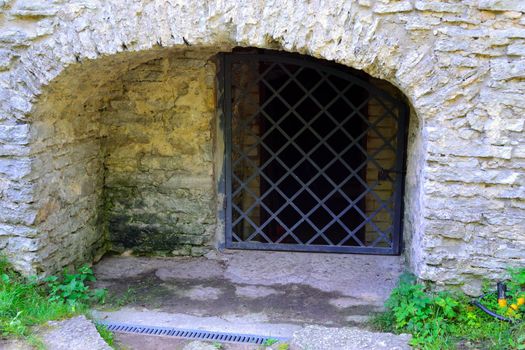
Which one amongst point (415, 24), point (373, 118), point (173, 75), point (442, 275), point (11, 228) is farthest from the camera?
point (373, 118)

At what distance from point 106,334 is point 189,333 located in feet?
1.61

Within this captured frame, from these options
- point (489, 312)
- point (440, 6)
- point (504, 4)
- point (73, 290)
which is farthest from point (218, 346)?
point (504, 4)

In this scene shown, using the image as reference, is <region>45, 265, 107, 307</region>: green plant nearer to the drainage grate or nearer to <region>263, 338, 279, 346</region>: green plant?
the drainage grate

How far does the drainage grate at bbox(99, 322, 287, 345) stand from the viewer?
3.16 metres

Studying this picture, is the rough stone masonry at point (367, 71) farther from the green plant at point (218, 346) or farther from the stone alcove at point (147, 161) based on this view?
the green plant at point (218, 346)

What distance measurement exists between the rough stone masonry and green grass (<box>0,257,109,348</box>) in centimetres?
10

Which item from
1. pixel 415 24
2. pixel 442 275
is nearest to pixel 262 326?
pixel 442 275

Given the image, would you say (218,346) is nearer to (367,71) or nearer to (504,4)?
(367,71)

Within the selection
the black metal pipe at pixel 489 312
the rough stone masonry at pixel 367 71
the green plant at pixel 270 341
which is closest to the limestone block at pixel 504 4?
the rough stone masonry at pixel 367 71

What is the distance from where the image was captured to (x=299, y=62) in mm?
4008

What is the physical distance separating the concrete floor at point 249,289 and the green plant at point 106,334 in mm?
214

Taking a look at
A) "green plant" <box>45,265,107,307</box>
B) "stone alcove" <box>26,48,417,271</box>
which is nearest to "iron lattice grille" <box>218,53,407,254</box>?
"stone alcove" <box>26,48,417,271</box>

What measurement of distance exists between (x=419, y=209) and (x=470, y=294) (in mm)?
586

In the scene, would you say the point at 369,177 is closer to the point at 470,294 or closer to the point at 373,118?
the point at 373,118
